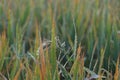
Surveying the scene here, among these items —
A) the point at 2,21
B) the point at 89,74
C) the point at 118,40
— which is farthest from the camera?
the point at 2,21

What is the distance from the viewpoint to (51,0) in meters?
2.09

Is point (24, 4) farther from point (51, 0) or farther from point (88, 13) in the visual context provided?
point (88, 13)

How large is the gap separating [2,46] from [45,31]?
0.47m

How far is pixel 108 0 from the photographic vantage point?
79.0 inches

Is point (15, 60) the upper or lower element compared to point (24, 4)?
lower

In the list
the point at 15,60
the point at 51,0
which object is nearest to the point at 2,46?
the point at 15,60

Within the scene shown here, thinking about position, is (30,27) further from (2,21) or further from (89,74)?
(89,74)

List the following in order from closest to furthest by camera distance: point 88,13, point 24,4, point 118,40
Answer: point 118,40 < point 88,13 < point 24,4

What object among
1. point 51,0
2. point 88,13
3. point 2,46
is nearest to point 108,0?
point 88,13

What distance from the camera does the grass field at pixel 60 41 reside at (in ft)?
3.62

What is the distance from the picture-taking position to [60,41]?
5.23ft

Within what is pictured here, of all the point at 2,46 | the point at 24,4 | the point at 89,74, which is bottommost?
the point at 89,74

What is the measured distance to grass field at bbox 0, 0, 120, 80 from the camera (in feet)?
3.62

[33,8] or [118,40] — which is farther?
[33,8]
